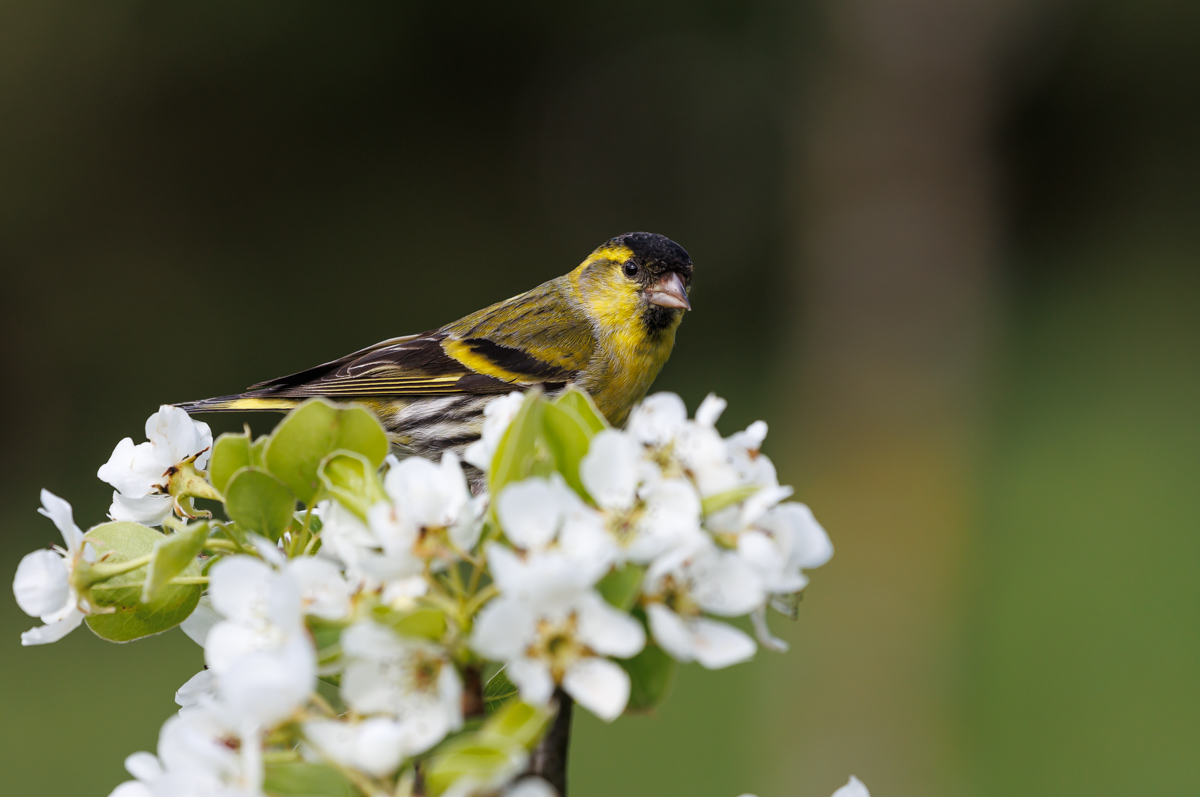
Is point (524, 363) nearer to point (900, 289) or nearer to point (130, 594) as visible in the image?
point (130, 594)

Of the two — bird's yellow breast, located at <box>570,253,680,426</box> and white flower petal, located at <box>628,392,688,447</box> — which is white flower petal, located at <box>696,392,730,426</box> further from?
bird's yellow breast, located at <box>570,253,680,426</box>

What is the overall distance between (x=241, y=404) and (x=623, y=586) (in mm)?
1549

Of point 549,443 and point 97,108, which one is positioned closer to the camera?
point 549,443

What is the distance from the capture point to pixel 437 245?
8.24 m

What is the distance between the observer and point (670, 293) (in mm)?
2107

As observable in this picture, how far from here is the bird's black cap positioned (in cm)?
219

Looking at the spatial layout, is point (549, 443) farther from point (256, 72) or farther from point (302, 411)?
point (256, 72)

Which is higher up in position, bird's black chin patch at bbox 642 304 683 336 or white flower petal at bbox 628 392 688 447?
white flower petal at bbox 628 392 688 447

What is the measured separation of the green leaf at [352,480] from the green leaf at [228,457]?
0.07 metres

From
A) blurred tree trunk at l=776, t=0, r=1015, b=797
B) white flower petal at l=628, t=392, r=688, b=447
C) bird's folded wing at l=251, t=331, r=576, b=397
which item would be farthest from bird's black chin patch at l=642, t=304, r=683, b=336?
blurred tree trunk at l=776, t=0, r=1015, b=797

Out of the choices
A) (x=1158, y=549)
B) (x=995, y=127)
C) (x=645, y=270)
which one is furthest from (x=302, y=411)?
(x=995, y=127)

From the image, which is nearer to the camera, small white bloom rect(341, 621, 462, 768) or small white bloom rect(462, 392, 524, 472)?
small white bloom rect(341, 621, 462, 768)

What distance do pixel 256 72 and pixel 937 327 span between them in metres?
5.41

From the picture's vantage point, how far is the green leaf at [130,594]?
686 millimetres
